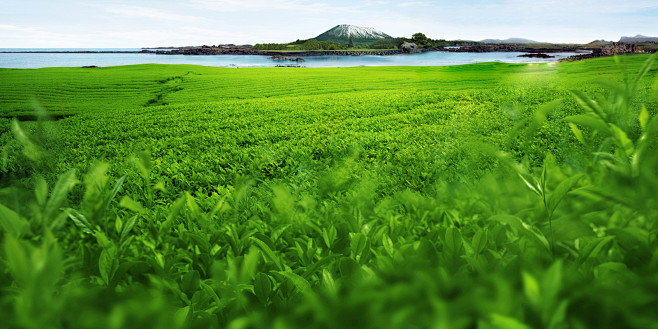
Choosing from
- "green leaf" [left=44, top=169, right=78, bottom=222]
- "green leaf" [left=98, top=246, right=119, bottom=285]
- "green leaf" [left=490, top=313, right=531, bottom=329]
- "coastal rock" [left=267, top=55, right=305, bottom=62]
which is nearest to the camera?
"green leaf" [left=490, top=313, right=531, bottom=329]

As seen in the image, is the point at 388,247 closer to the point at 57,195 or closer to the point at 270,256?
the point at 270,256

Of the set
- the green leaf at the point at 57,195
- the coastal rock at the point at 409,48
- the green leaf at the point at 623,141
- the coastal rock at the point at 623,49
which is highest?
the coastal rock at the point at 409,48

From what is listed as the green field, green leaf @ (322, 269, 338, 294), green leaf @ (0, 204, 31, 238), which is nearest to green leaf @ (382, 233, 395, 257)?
the green field

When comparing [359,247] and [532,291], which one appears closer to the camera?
[532,291]

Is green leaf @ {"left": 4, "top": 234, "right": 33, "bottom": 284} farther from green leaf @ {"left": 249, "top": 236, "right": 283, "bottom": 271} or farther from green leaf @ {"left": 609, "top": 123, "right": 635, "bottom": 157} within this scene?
green leaf @ {"left": 609, "top": 123, "right": 635, "bottom": 157}

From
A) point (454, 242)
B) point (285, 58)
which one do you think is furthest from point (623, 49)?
point (285, 58)

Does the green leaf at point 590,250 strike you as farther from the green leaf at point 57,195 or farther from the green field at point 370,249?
the green leaf at point 57,195

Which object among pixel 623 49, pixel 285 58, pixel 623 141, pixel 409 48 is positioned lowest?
pixel 623 141

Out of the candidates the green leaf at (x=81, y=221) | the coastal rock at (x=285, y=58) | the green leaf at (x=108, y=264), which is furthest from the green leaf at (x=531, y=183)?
the coastal rock at (x=285, y=58)

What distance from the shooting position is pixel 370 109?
984cm

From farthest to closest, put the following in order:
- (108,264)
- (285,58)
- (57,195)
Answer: (285,58) → (108,264) → (57,195)

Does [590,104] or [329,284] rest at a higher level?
[590,104]

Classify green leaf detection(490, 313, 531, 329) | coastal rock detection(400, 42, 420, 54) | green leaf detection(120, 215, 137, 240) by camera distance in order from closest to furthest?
green leaf detection(490, 313, 531, 329), green leaf detection(120, 215, 137, 240), coastal rock detection(400, 42, 420, 54)

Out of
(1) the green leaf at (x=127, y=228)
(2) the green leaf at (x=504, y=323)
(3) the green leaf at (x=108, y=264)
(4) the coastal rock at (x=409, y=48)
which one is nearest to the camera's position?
(2) the green leaf at (x=504, y=323)
